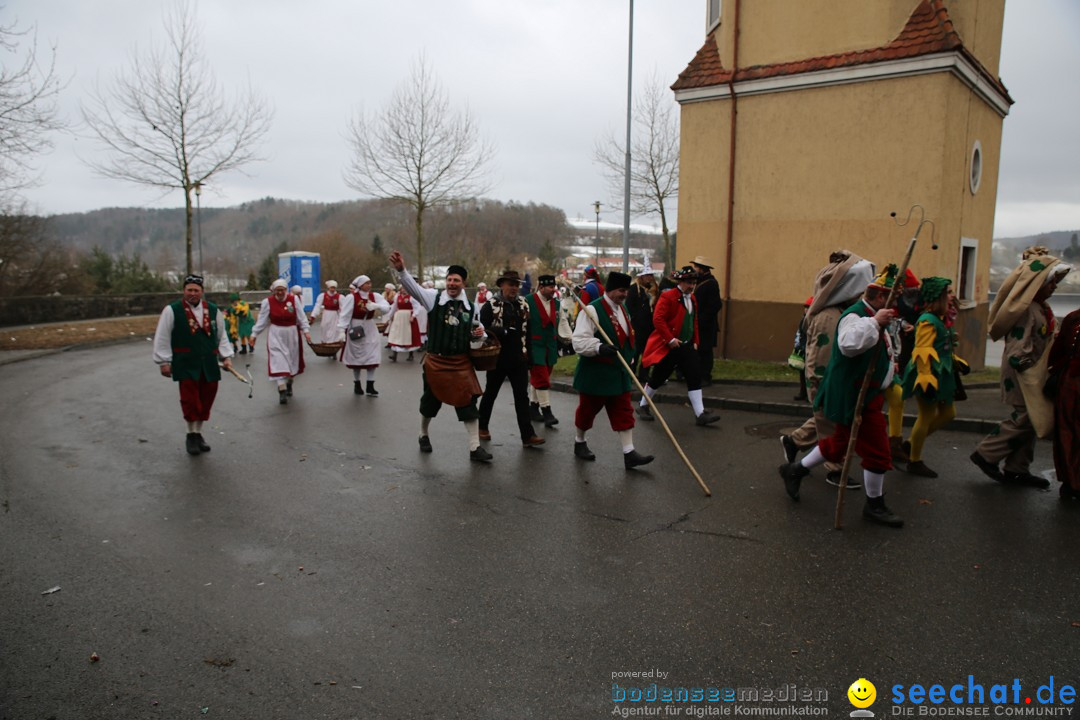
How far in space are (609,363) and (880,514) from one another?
2.58 meters

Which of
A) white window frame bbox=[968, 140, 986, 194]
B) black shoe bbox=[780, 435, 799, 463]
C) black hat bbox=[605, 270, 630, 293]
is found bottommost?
black shoe bbox=[780, 435, 799, 463]

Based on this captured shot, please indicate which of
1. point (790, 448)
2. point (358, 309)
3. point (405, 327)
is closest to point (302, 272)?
point (405, 327)

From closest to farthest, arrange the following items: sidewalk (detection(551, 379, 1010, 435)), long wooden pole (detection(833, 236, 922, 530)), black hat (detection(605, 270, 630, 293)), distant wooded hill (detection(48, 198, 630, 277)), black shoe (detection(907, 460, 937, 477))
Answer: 1. long wooden pole (detection(833, 236, 922, 530))
2. black shoe (detection(907, 460, 937, 477))
3. black hat (detection(605, 270, 630, 293))
4. sidewalk (detection(551, 379, 1010, 435))
5. distant wooded hill (detection(48, 198, 630, 277))

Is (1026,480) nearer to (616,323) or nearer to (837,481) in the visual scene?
(837,481)

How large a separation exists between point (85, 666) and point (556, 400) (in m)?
7.82

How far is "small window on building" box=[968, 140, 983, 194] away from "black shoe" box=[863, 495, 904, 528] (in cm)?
1010

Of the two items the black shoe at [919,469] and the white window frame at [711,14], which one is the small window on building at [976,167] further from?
the black shoe at [919,469]

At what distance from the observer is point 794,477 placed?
573 cm

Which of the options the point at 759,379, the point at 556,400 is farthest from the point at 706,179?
the point at 556,400

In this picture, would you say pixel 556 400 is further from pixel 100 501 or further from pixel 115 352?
pixel 115 352

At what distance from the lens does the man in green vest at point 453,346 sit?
7.04 metres

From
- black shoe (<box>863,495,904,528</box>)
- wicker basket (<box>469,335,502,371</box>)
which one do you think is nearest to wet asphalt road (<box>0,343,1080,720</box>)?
black shoe (<box>863,495,904,528</box>)

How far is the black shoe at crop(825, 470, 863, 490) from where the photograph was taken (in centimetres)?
614

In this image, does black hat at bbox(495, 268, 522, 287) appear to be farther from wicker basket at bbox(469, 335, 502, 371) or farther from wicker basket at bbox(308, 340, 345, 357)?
wicker basket at bbox(308, 340, 345, 357)
